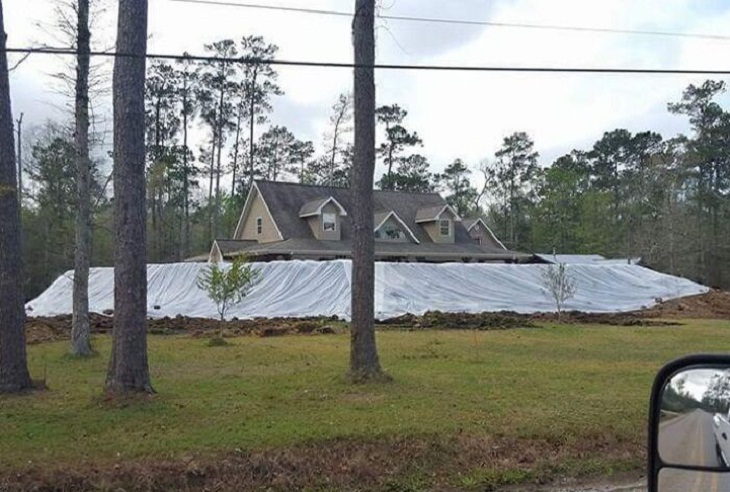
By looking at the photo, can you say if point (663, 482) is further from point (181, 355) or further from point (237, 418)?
point (181, 355)

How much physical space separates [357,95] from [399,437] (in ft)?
15.5

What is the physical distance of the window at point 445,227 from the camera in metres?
35.9

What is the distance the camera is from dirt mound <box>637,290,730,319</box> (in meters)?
24.5

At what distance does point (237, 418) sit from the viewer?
644 cm

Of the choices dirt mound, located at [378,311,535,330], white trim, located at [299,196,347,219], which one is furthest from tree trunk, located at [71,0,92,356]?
white trim, located at [299,196,347,219]

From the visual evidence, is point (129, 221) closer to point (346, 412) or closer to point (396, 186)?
point (346, 412)

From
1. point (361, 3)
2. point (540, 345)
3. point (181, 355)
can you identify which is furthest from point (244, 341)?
point (361, 3)

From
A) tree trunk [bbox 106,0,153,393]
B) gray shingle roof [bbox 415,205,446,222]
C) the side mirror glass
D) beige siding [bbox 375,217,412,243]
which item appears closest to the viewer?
the side mirror glass

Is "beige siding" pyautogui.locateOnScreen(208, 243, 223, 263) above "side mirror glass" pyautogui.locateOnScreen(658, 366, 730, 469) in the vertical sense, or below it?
above

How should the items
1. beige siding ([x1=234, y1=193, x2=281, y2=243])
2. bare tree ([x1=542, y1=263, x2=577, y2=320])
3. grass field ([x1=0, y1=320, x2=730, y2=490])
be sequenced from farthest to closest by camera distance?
beige siding ([x1=234, y1=193, x2=281, y2=243]), bare tree ([x1=542, y1=263, x2=577, y2=320]), grass field ([x1=0, y1=320, x2=730, y2=490])

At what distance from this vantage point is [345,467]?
527 cm

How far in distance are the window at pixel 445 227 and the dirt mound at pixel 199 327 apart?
15687 millimetres

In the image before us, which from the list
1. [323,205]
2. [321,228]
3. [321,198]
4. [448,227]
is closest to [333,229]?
[321,228]

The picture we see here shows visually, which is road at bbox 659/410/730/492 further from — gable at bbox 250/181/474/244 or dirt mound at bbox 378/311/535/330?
gable at bbox 250/181/474/244
